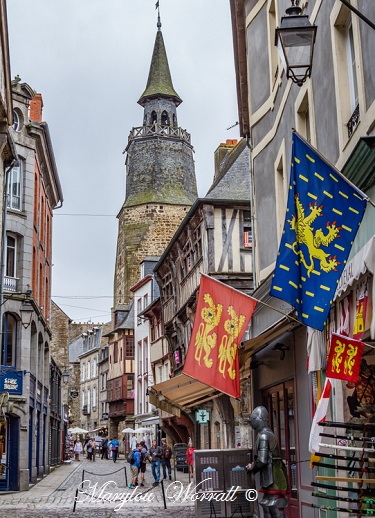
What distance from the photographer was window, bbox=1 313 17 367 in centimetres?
2367

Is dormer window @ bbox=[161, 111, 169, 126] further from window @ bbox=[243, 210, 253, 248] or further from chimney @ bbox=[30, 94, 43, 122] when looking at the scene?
window @ bbox=[243, 210, 253, 248]

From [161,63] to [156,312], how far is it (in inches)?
1419

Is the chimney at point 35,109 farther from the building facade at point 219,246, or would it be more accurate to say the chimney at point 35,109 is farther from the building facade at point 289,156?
the building facade at point 289,156

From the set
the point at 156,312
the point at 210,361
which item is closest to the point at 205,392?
the point at 210,361

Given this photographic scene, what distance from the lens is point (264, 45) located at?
14.7 meters

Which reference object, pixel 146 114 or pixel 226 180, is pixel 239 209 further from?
pixel 146 114

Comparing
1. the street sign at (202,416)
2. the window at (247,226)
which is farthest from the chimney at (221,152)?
the street sign at (202,416)

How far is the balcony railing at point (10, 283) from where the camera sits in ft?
80.2

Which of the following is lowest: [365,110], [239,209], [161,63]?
[365,110]

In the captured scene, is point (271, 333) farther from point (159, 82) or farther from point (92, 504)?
point (159, 82)

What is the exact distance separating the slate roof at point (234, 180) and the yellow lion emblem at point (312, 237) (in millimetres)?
18317

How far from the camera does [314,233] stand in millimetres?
7086

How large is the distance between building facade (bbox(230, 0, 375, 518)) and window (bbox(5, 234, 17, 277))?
10.5 metres

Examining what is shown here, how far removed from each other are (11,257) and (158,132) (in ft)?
139
